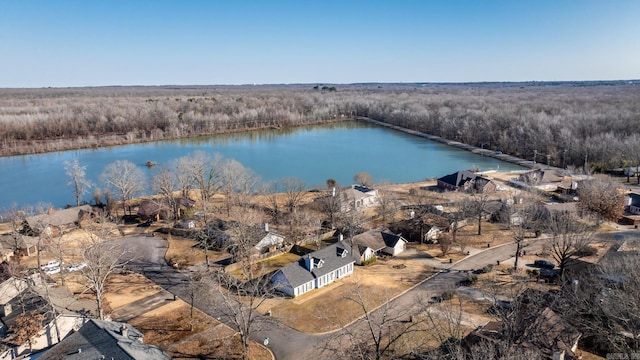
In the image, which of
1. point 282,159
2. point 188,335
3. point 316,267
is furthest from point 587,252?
point 282,159

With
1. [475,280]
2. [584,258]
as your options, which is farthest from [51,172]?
[584,258]

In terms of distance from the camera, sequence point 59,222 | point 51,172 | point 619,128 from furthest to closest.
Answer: point 619,128 → point 51,172 → point 59,222

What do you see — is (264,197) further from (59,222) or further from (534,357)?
(534,357)

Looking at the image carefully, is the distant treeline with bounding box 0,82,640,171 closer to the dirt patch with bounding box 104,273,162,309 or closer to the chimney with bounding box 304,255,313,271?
the chimney with bounding box 304,255,313,271

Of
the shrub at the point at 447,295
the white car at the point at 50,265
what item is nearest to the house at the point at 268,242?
the shrub at the point at 447,295

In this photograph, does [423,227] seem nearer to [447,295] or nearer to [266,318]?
[447,295]

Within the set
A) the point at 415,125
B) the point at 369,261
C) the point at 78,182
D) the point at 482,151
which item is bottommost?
the point at 369,261
